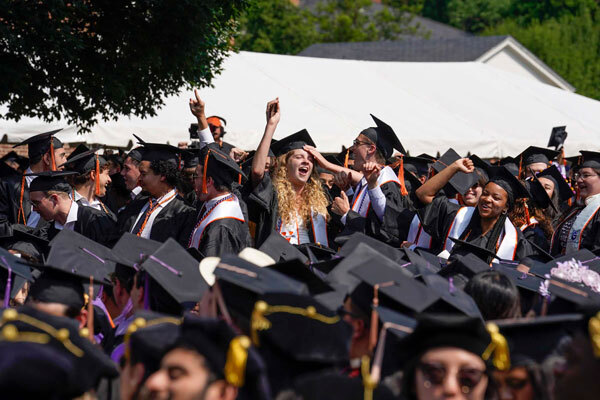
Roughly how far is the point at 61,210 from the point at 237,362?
14.0 feet

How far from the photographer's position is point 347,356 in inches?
113

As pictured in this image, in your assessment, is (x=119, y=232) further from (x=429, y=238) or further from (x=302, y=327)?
(x=302, y=327)

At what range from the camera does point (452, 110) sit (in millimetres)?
17266

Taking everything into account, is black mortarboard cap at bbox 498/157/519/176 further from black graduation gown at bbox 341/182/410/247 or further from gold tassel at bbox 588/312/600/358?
gold tassel at bbox 588/312/600/358

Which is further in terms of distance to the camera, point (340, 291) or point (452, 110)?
point (452, 110)

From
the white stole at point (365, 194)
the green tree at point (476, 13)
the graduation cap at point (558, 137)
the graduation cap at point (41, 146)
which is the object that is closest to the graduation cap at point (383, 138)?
the white stole at point (365, 194)

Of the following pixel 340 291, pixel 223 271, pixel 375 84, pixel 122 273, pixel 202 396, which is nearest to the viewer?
pixel 202 396

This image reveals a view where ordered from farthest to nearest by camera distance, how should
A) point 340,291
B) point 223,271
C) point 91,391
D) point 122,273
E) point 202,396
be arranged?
→ 1. point 122,273
2. point 340,291
3. point 223,271
4. point 91,391
5. point 202,396

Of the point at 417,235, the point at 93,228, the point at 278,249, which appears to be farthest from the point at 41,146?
the point at 278,249

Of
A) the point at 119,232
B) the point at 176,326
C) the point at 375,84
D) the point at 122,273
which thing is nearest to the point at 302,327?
the point at 176,326

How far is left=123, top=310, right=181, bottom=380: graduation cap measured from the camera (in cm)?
273

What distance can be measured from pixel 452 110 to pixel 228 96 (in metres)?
5.58

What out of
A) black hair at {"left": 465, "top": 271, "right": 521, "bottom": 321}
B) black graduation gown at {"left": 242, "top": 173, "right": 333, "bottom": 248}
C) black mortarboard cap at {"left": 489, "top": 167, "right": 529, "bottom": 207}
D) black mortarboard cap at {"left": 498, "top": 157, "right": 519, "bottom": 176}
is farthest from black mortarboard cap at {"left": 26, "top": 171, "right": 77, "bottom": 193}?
black mortarboard cap at {"left": 498, "top": 157, "right": 519, "bottom": 176}

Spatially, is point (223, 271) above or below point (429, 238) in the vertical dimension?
above
